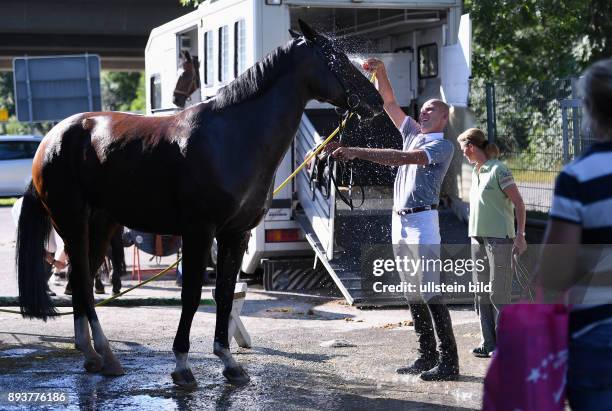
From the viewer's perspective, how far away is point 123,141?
674 cm

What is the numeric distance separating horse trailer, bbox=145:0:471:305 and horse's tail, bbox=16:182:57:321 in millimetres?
3196

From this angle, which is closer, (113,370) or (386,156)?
(386,156)

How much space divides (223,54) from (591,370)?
8.81m

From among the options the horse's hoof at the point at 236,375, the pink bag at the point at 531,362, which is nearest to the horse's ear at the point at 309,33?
the horse's hoof at the point at 236,375

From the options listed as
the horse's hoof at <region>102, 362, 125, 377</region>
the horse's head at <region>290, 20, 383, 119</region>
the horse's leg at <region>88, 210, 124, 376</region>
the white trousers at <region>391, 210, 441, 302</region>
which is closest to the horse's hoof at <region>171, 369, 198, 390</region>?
the horse's hoof at <region>102, 362, 125, 377</region>

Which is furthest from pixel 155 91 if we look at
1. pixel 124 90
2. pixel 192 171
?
pixel 124 90

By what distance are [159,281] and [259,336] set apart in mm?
4082

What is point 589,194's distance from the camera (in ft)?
10.5

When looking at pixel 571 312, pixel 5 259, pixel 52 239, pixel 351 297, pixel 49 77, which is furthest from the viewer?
pixel 49 77

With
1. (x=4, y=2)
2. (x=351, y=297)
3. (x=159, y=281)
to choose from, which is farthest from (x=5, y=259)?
(x=4, y=2)

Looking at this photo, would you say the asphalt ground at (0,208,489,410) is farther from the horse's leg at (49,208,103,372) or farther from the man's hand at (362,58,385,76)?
the man's hand at (362,58,385,76)

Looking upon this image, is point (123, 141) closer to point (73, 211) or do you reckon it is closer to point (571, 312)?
point (73, 211)

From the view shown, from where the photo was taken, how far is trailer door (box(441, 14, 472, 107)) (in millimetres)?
10445

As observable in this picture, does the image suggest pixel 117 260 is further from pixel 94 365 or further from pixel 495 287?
pixel 495 287
